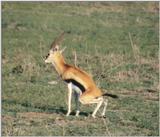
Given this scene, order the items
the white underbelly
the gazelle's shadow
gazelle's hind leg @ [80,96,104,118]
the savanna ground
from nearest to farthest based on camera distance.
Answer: the savanna ground, gazelle's hind leg @ [80,96,104,118], the white underbelly, the gazelle's shadow

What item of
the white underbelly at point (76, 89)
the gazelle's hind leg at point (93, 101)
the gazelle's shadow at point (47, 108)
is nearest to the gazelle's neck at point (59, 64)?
the white underbelly at point (76, 89)

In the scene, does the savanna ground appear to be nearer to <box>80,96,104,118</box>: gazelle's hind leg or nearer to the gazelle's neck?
<box>80,96,104,118</box>: gazelle's hind leg

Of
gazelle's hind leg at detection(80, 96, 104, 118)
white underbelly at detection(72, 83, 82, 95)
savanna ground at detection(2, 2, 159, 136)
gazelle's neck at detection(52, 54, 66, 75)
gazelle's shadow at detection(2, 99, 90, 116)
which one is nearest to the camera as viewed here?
savanna ground at detection(2, 2, 159, 136)

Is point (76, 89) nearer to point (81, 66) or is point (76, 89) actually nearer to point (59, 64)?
point (59, 64)

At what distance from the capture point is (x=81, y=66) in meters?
15.6

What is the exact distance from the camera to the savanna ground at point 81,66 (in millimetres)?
9219

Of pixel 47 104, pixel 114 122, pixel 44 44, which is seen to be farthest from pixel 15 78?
pixel 44 44

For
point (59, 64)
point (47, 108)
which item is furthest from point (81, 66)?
point (59, 64)

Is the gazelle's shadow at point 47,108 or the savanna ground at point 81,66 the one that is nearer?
the savanna ground at point 81,66

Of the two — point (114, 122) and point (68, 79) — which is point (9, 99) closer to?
point (68, 79)

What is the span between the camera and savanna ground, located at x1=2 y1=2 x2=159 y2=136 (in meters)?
9.22

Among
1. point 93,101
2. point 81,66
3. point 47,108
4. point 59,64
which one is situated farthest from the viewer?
point 81,66

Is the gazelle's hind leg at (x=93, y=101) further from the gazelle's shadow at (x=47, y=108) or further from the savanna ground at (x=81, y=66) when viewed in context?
the gazelle's shadow at (x=47, y=108)

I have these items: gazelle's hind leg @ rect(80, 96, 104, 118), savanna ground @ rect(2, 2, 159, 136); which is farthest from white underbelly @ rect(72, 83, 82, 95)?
savanna ground @ rect(2, 2, 159, 136)
